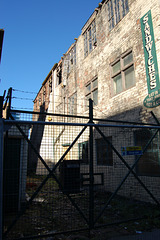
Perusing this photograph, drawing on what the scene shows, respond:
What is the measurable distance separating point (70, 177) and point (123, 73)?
5503mm

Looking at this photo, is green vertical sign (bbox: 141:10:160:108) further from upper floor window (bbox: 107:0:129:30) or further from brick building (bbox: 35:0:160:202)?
upper floor window (bbox: 107:0:129:30)

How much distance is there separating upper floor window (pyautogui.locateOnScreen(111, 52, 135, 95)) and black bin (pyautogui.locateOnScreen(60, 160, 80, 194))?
441cm

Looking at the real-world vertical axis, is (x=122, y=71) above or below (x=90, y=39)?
below

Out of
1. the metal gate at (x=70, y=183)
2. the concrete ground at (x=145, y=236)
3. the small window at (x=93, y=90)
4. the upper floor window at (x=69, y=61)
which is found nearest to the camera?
the concrete ground at (x=145, y=236)

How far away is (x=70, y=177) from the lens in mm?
4840

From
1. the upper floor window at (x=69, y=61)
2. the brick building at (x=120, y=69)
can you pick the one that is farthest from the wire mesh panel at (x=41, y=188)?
the upper floor window at (x=69, y=61)

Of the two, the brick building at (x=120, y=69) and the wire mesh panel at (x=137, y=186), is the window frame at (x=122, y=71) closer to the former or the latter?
the brick building at (x=120, y=69)

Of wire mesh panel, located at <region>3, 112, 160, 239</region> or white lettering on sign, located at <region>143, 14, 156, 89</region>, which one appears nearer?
wire mesh panel, located at <region>3, 112, 160, 239</region>

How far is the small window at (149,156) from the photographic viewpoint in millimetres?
6290

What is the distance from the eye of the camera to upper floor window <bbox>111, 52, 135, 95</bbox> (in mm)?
7948

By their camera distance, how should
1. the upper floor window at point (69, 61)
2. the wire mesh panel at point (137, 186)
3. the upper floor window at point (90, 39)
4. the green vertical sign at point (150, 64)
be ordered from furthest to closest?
1. the upper floor window at point (69, 61)
2. the upper floor window at point (90, 39)
3. the green vertical sign at point (150, 64)
4. the wire mesh panel at point (137, 186)

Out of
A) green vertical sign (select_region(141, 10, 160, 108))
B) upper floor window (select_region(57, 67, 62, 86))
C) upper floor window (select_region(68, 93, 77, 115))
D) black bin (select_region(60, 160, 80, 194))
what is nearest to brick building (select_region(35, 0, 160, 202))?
green vertical sign (select_region(141, 10, 160, 108))

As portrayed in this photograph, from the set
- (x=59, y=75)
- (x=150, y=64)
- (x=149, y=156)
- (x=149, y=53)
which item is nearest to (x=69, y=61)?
(x=59, y=75)

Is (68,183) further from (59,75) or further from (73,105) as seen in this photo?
(59,75)
